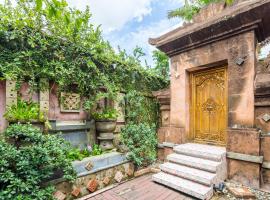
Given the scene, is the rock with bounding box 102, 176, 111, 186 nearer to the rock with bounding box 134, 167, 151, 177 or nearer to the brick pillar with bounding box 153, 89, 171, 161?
the rock with bounding box 134, 167, 151, 177

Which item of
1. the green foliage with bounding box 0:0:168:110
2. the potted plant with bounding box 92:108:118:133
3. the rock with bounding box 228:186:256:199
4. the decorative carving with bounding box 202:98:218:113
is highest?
the green foliage with bounding box 0:0:168:110

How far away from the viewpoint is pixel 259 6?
11.5ft

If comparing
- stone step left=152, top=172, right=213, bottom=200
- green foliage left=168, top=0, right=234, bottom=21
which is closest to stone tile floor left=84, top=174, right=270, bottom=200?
stone step left=152, top=172, right=213, bottom=200

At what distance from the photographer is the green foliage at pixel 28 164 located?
2693mm

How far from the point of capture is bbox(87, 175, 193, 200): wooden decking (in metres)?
3.47

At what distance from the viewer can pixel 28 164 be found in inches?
113

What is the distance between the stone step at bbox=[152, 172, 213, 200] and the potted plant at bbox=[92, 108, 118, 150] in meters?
1.57

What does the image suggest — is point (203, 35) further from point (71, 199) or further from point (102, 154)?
point (71, 199)

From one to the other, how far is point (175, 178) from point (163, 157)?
1.61 metres

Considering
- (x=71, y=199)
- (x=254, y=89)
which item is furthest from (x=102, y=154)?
(x=254, y=89)

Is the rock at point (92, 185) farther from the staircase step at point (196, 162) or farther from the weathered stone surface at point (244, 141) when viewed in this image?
the weathered stone surface at point (244, 141)

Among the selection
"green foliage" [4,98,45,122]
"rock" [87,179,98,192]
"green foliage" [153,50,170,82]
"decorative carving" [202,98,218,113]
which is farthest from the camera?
"green foliage" [153,50,170,82]

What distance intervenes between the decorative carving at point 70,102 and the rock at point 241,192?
4.13 m

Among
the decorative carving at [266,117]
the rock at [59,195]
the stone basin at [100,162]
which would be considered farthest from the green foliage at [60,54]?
the decorative carving at [266,117]
